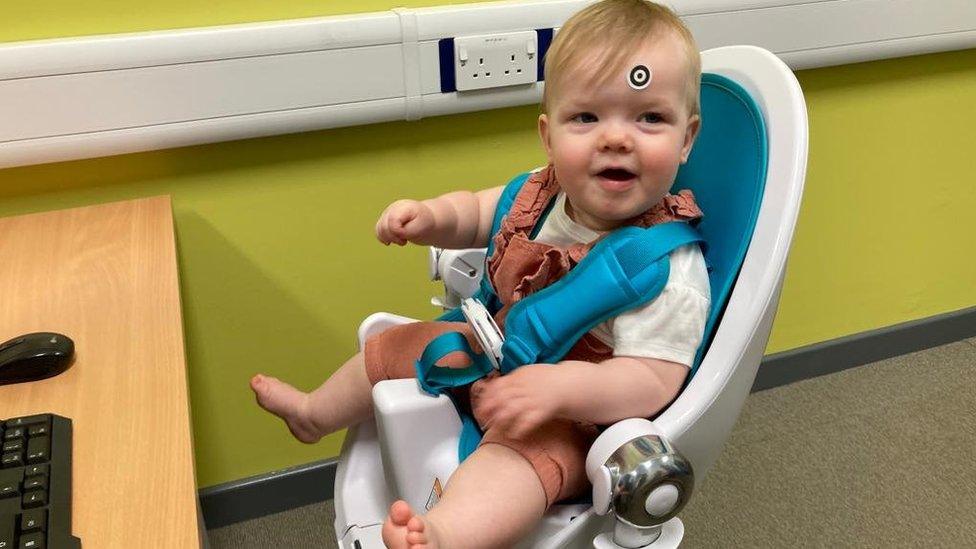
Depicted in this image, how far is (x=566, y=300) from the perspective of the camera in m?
0.80

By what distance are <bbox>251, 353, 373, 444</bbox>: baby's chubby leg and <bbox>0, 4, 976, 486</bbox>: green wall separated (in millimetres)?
344

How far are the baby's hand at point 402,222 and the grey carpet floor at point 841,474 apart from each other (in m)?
0.79

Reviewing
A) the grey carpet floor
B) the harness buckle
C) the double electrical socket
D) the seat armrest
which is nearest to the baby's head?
the harness buckle

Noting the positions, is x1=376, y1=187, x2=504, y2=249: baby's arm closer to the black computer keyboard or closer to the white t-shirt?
the white t-shirt

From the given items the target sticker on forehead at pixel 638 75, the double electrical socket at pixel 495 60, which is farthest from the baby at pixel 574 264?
the double electrical socket at pixel 495 60

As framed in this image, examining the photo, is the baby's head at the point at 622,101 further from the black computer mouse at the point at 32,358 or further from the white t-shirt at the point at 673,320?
the black computer mouse at the point at 32,358

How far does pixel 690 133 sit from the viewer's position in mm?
861

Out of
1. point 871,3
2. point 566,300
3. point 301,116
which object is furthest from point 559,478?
point 871,3

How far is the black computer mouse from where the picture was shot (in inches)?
29.7

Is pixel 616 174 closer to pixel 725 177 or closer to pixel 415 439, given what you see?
pixel 725 177

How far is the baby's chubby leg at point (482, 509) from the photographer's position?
0.69m

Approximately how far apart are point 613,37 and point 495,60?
476 millimetres

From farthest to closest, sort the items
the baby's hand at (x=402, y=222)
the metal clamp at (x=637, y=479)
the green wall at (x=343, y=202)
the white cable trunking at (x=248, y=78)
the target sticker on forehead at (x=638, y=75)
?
the green wall at (x=343, y=202), the white cable trunking at (x=248, y=78), the baby's hand at (x=402, y=222), the target sticker on forehead at (x=638, y=75), the metal clamp at (x=637, y=479)

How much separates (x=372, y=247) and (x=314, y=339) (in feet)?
0.65
